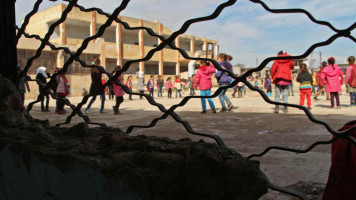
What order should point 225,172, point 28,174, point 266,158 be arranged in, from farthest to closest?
point 266,158 → point 28,174 → point 225,172

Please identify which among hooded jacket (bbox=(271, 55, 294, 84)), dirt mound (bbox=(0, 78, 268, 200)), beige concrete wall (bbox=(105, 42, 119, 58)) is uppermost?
beige concrete wall (bbox=(105, 42, 119, 58))

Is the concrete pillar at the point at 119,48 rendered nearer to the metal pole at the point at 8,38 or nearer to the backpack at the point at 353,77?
the backpack at the point at 353,77

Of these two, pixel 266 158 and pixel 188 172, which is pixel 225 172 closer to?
pixel 188 172

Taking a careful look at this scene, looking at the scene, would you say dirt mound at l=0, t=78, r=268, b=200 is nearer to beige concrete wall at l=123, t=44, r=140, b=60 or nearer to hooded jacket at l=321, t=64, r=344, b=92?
hooded jacket at l=321, t=64, r=344, b=92

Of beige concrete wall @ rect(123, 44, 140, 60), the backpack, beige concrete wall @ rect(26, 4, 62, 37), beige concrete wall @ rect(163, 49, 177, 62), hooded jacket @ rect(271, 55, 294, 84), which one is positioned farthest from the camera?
beige concrete wall @ rect(163, 49, 177, 62)

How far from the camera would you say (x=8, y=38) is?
179 cm

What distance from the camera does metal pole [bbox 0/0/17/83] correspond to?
5.75 feet

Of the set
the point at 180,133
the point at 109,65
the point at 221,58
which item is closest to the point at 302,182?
the point at 180,133

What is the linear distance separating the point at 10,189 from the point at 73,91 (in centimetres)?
2455

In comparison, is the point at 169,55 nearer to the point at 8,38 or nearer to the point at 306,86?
the point at 306,86

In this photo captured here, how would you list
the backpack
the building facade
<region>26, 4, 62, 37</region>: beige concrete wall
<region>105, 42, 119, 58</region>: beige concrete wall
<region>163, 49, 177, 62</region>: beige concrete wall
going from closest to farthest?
the backpack, the building facade, <region>26, 4, 62, 37</region>: beige concrete wall, <region>105, 42, 119, 58</region>: beige concrete wall, <region>163, 49, 177, 62</region>: beige concrete wall

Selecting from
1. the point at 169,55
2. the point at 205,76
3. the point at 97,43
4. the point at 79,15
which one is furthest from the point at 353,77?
the point at 169,55

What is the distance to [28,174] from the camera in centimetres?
120

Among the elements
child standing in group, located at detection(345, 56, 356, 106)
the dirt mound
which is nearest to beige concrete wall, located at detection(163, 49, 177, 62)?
child standing in group, located at detection(345, 56, 356, 106)
